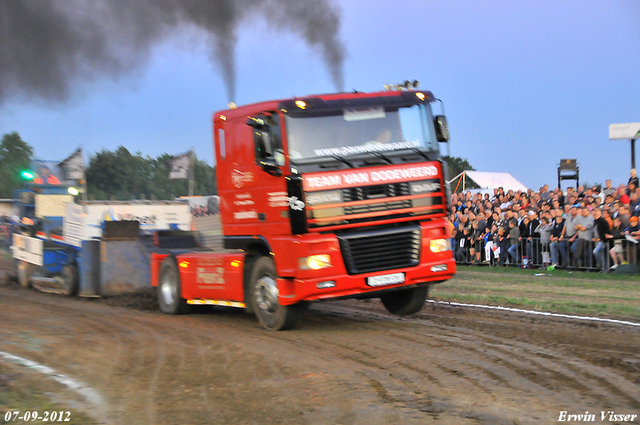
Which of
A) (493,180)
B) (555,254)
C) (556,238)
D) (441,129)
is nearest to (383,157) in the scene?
(441,129)

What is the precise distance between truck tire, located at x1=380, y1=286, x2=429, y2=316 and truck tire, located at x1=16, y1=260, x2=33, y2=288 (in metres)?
11.0

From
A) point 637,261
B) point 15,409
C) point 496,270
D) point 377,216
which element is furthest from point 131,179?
point 15,409

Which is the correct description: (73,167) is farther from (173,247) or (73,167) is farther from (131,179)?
(131,179)

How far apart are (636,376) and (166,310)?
28.7ft

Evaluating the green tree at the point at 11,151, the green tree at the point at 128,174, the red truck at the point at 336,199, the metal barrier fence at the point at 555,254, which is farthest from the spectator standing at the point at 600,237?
the green tree at the point at 11,151

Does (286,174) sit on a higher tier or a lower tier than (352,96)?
lower

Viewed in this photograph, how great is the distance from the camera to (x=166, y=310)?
12.9 metres

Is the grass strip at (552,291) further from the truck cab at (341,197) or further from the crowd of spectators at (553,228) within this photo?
the truck cab at (341,197)

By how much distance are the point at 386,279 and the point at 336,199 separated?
1.26m

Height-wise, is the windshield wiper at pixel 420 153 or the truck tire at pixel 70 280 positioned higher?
the windshield wiper at pixel 420 153

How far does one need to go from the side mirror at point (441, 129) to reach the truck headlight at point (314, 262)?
94.7 inches

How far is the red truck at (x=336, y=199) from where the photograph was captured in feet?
29.6

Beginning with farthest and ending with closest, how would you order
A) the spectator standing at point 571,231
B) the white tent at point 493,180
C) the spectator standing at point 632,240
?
1. the white tent at point 493,180
2. the spectator standing at point 571,231
3. the spectator standing at point 632,240

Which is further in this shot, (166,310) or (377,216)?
(166,310)
